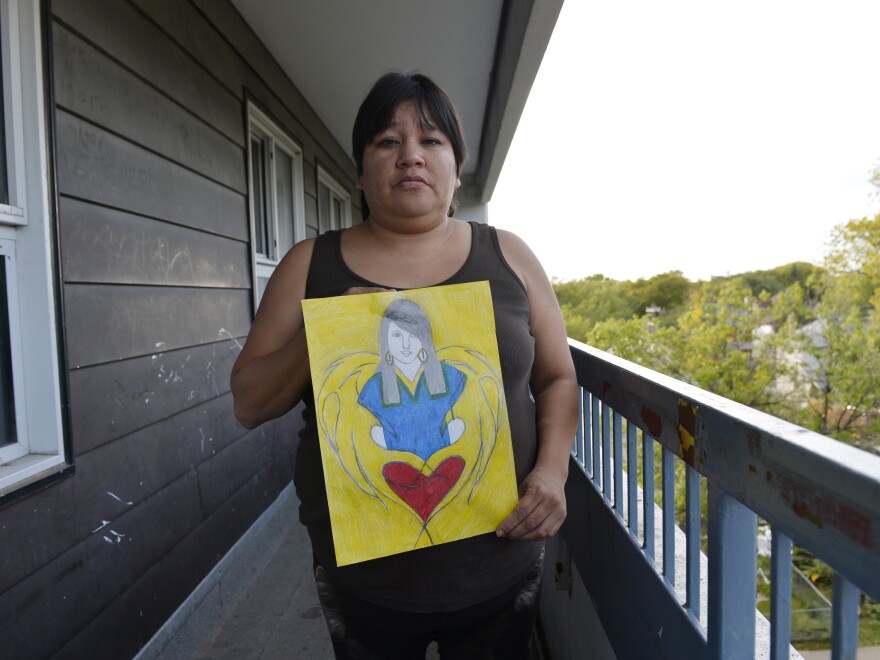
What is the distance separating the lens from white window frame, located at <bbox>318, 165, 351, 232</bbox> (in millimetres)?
4898

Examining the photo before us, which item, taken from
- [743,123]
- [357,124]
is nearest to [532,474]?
[357,124]

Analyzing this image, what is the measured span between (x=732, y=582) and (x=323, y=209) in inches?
185

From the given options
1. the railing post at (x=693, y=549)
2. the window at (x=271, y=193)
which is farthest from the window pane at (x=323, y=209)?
the railing post at (x=693, y=549)

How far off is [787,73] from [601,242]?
1617cm

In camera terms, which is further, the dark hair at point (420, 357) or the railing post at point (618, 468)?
the railing post at point (618, 468)

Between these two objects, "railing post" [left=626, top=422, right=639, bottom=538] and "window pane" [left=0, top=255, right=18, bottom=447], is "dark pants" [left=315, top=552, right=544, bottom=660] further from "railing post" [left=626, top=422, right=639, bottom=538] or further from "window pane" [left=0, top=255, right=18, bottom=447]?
"window pane" [left=0, top=255, right=18, bottom=447]

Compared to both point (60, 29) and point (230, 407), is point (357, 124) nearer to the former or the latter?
point (60, 29)

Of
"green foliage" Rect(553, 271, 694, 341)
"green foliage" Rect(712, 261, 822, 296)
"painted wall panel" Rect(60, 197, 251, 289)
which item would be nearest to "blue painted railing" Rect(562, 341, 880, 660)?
"painted wall panel" Rect(60, 197, 251, 289)

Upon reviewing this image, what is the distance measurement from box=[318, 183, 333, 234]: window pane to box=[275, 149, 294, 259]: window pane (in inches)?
29.5

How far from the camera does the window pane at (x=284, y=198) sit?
3.78 metres

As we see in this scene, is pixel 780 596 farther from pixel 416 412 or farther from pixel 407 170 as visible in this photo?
pixel 407 170

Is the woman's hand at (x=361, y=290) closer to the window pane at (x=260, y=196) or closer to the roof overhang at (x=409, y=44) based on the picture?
the roof overhang at (x=409, y=44)

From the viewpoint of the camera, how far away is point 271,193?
3529 millimetres

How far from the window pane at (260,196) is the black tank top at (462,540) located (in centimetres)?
261
